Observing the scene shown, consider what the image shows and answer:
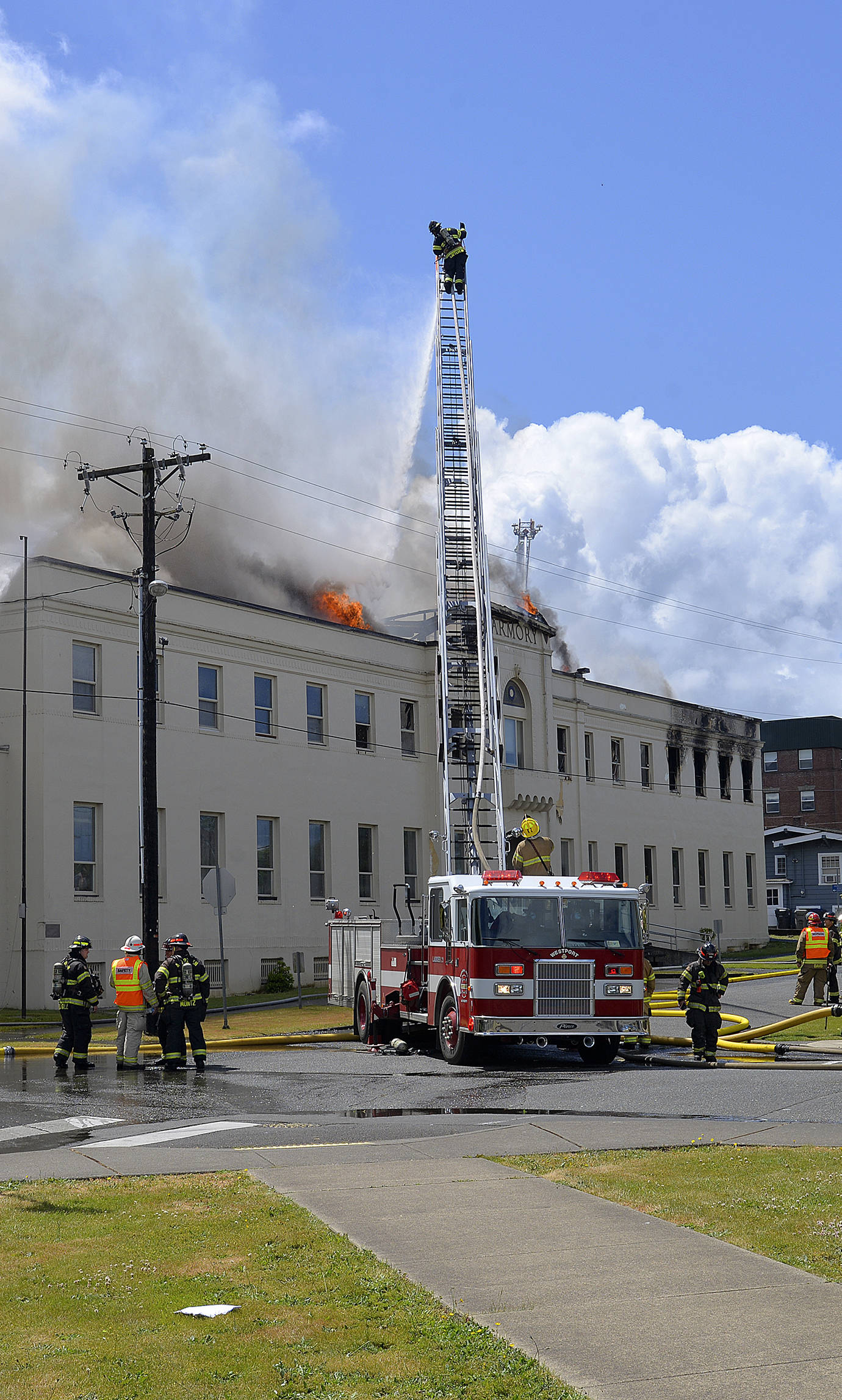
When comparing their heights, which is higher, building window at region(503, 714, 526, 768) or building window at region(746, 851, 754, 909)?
building window at region(503, 714, 526, 768)

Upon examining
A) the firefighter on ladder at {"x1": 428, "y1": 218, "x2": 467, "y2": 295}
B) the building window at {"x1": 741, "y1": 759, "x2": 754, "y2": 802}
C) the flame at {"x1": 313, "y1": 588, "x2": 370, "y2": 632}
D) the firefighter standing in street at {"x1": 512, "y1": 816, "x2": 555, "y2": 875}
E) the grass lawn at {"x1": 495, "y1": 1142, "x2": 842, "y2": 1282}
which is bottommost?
the grass lawn at {"x1": 495, "y1": 1142, "x2": 842, "y2": 1282}

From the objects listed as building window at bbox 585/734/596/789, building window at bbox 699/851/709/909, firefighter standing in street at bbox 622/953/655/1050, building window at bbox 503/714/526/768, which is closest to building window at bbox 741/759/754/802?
building window at bbox 699/851/709/909

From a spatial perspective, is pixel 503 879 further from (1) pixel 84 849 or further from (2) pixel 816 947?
(1) pixel 84 849

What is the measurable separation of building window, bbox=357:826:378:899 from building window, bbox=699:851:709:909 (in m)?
17.8

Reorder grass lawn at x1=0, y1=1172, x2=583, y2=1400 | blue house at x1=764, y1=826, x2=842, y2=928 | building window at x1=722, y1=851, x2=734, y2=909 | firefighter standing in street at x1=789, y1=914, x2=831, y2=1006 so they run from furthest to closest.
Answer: blue house at x1=764, y1=826, x2=842, y2=928 → building window at x1=722, y1=851, x2=734, y2=909 → firefighter standing in street at x1=789, y1=914, x2=831, y2=1006 → grass lawn at x1=0, y1=1172, x2=583, y2=1400

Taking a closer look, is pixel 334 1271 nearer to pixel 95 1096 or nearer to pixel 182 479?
pixel 95 1096

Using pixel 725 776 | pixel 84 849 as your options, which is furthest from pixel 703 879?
pixel 84 849

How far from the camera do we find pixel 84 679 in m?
29.7

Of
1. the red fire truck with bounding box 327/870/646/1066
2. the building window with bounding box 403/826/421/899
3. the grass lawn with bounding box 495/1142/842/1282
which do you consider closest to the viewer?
the grass lawn with bounding box 495/1142/842/1282

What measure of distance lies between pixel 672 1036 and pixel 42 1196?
11933 millimetres

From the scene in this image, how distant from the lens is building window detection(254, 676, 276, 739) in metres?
34.1

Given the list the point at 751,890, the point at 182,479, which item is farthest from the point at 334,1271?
the point at 751,890

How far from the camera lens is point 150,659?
23109 millimetres

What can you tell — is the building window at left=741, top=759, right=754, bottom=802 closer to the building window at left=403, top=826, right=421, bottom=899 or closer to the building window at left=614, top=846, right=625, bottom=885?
the building window at left=614, top=846, right=625, bottom=885
